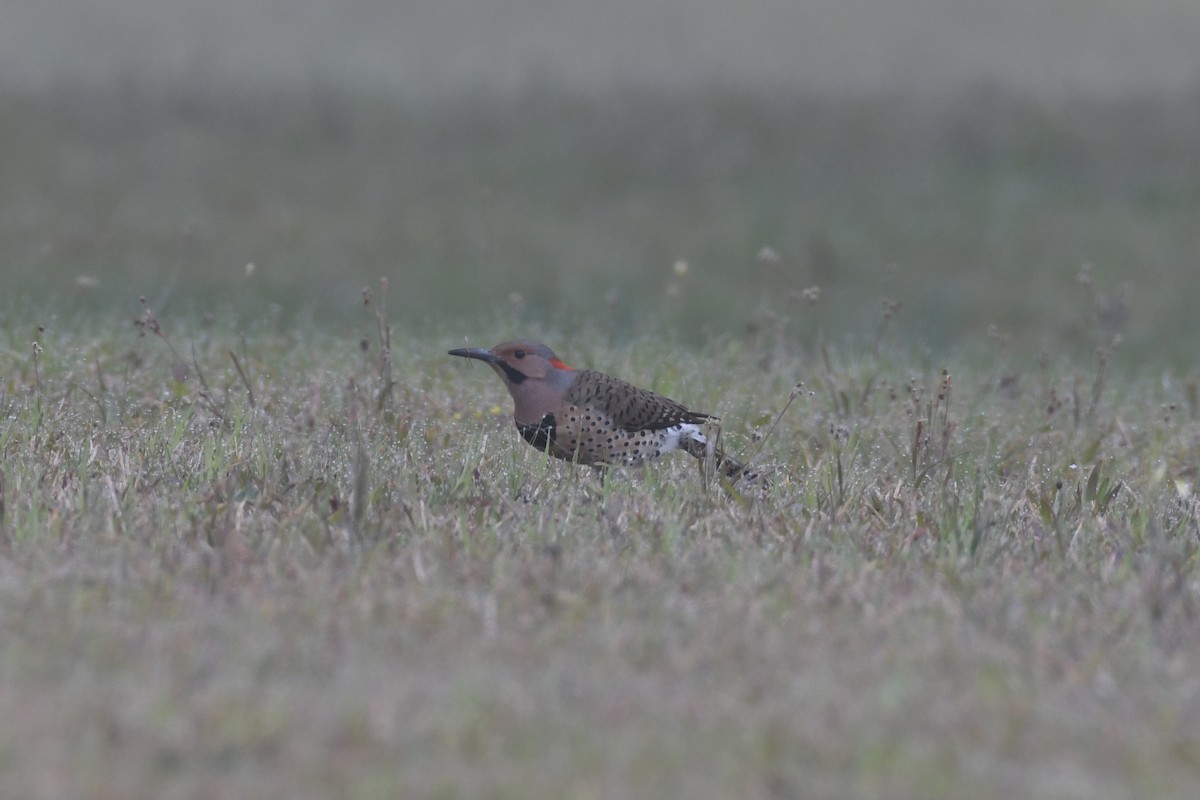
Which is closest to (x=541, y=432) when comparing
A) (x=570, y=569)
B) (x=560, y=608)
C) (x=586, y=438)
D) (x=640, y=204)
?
(x=586, y=438)

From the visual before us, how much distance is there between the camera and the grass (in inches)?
118

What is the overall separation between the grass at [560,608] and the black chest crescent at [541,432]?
0.29ft

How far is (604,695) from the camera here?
3.30 metres

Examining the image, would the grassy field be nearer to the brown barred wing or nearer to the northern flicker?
the northern flicker

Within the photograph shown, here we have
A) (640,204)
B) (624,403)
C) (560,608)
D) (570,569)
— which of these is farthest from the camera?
(640,204)

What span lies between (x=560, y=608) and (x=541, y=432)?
1736 mm

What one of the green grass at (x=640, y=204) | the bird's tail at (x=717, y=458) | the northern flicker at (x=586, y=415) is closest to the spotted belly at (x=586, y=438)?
the northern flicker at (x=586, y=415)

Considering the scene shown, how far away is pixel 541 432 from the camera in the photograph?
5633 mm

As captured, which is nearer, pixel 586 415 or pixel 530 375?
pixel 586 415

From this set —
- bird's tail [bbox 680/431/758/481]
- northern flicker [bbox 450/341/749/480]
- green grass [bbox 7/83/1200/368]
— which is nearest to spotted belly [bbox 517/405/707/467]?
northern flicker [bbox 450/341/749/480]

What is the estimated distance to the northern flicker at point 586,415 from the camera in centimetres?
562

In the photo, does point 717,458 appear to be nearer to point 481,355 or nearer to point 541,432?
point 541,432

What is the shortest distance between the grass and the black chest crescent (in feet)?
0.29

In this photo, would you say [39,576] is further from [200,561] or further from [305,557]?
[305,557]
